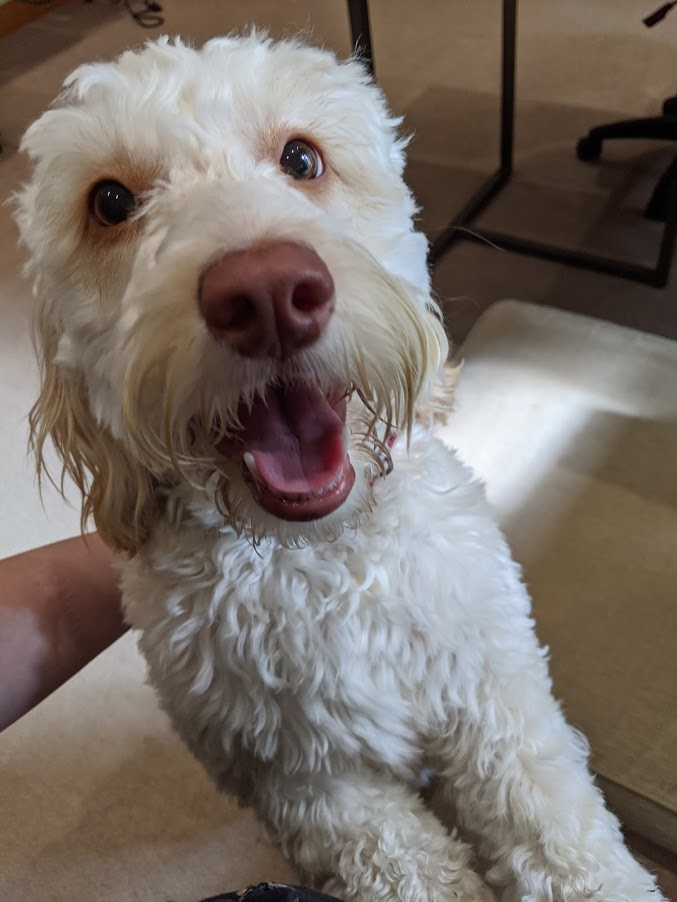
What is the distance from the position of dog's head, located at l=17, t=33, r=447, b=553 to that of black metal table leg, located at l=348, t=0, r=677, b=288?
127 cm

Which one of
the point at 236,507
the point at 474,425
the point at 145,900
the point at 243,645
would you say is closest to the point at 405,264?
the point at 236,507

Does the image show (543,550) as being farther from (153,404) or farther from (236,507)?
(153,404)

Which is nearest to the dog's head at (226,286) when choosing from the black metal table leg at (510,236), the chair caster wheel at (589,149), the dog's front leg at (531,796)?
the dog's front leg at (531,796)

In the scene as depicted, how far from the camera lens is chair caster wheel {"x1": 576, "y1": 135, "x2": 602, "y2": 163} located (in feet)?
8.48

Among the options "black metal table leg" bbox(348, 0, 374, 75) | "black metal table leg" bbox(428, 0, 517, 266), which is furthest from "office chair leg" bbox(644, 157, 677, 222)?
"black metal table leg" bbox(348, 0, 374, 75)

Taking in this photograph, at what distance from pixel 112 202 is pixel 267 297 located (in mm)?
280

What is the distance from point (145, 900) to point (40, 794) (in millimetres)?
294

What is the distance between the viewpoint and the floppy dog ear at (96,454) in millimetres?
815

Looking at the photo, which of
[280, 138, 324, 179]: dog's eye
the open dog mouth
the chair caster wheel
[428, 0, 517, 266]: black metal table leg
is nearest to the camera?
the open dog mouth

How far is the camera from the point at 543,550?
1113mm

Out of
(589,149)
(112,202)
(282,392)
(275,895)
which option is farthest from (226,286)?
(589,149)

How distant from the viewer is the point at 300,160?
2.64 feet

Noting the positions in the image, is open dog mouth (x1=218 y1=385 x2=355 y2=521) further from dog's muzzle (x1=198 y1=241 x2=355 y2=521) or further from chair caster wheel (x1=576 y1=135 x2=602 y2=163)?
chair caster wheel (x1=576 y1=135 x2=602 y2=163)

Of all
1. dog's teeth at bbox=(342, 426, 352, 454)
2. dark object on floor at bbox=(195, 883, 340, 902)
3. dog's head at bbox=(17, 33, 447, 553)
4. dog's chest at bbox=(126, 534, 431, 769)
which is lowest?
dark object on floor at bbox=(195, 883, 340, 902)
